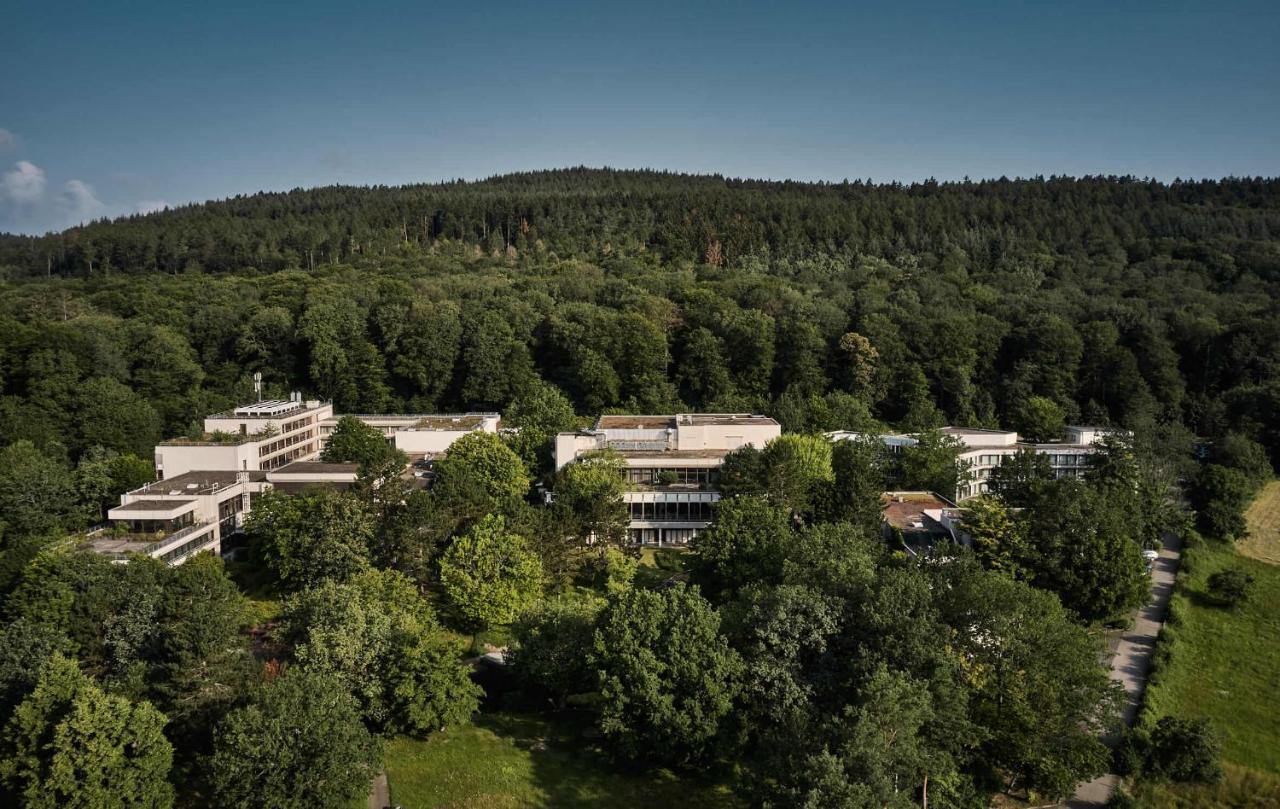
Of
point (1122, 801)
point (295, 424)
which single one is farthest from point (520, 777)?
point (295, 424)

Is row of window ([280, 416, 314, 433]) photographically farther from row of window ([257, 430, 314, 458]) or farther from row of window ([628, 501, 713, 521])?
row of window ([628, 501, 713, 521])

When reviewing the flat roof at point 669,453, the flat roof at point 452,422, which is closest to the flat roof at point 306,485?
the flat roof at point 452,422

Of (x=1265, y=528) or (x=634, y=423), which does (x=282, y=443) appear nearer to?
(x=634, y=423)

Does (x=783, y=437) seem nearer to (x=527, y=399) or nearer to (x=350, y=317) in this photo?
(x=527, y=399)

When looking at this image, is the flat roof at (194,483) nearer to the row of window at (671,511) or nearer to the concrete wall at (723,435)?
the row of window at (671,511)

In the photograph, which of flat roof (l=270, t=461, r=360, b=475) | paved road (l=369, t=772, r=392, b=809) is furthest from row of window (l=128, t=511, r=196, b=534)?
paved road (l=369, t=772, r=392, b=809)

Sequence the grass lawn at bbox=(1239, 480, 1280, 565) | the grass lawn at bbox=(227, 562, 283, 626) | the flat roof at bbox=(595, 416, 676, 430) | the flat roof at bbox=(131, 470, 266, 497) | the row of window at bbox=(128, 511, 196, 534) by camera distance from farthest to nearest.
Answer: the flat roof at bbox=(595, 416, 676, 430), the grass lawn at bbox=(1239, 480, 1280, 565), the flat roof at bbox=(131, 470, 266, 497), the row of window at bbox=(128, 511, 196, 534), the grass lawn at bbox=(227, 562, 283, 626)
